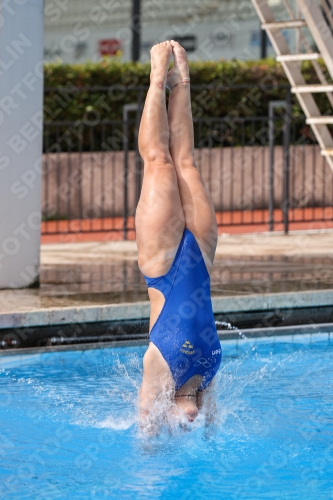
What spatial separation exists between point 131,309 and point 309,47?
4.92 meters

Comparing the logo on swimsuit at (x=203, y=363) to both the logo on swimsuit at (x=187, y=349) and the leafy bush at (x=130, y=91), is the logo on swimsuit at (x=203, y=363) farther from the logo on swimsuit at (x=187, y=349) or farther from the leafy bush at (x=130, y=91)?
the leafy bush at (x=130, y=91)

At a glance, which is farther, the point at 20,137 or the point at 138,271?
the point at 138,271

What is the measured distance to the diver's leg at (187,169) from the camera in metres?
4.59

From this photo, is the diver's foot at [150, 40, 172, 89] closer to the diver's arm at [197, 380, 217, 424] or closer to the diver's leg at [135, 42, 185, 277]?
the diver's leg at [135, 42, 185, 277]

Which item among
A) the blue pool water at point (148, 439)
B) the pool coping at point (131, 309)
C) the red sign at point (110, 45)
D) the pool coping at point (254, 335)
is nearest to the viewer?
the blue pool water at point (148, 439)

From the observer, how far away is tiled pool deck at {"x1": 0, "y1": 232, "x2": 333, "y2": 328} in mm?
6738

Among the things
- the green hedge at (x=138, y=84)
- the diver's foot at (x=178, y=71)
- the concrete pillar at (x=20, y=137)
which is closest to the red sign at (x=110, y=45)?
A: the green hedge at (x=138, y=84)

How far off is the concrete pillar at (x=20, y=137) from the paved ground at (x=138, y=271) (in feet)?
1.15

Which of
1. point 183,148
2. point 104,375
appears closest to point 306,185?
point 104,375

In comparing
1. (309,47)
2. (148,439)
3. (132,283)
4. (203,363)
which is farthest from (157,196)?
(309,47)

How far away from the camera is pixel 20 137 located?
25.2ft

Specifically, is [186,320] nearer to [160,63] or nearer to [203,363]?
[203,363]

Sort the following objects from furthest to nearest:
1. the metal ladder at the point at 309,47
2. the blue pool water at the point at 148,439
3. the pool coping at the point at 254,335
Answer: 1. the metal ladder at the point at 309,47
2. the pool coping at the point at 254,335
3. the blue pool water at the point at 148,439

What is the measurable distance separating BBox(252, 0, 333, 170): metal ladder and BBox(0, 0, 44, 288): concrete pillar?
121 inches
